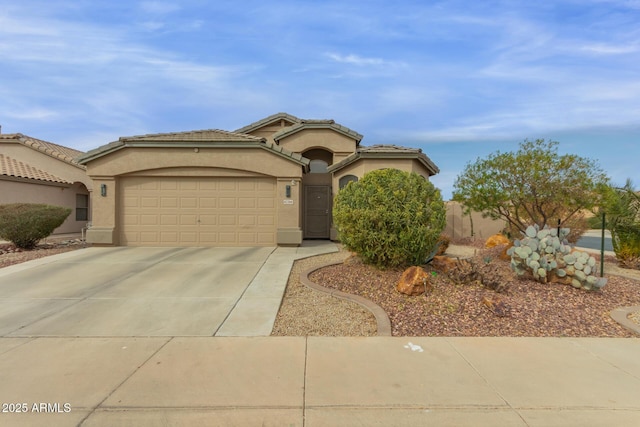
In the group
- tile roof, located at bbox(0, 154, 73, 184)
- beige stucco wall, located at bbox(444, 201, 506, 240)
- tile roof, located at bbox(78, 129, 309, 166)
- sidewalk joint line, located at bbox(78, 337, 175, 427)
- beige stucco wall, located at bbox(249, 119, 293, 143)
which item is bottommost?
sidewalk joint line, located at bbox(78, 337, 175, 427)

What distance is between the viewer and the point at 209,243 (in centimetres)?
1207

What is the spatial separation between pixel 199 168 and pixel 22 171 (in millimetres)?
10715

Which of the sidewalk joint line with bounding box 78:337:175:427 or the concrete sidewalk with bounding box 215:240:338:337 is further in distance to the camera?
the concrete sidewalk with bounding box 215:240:338:337

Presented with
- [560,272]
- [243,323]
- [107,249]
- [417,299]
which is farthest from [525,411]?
[107,249]

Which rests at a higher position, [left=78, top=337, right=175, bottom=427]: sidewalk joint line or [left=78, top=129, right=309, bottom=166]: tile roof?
[left=78, top=129, right=309, bottom=166]: tile roof

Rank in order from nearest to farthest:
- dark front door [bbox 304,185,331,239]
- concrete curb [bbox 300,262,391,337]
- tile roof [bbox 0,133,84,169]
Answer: concrete curb [bbox 300,262,391,337], dark front door [bbox 304,185,331,239], tile roof [bbox 0,133,84,169]

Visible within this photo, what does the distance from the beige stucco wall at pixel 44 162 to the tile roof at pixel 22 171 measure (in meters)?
0.36

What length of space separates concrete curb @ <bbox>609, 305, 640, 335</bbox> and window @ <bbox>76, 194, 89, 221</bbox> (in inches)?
869

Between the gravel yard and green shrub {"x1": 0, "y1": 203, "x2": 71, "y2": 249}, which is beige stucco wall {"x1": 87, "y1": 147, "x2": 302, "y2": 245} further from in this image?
the gravel yard

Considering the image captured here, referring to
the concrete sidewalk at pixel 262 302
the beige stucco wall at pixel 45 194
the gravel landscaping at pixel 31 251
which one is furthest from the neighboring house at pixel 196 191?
the beige stucco wall at pixel 45 194

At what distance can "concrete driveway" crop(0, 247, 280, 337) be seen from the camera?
16.9 ft

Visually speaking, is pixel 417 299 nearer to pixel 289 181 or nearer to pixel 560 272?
pixel 560 272

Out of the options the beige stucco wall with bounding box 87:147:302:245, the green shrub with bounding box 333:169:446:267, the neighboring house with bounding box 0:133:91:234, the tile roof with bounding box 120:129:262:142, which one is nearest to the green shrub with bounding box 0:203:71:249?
the beige stucco wall with bounding box 87:147:302:245

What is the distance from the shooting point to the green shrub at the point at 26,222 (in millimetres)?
11234
